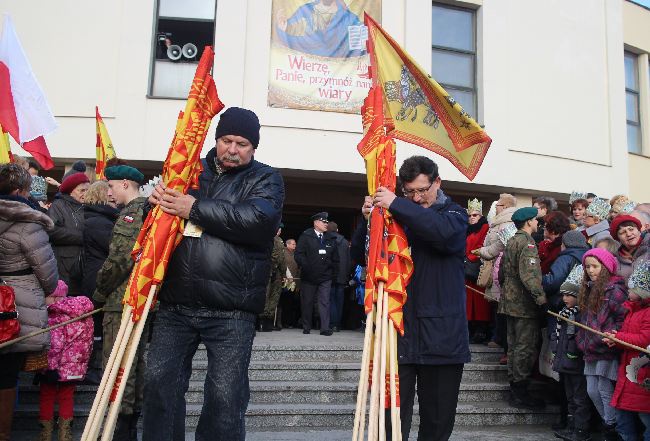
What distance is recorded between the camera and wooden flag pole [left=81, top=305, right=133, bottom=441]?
280cm

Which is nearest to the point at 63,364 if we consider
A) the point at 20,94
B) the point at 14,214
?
the point at 14,214

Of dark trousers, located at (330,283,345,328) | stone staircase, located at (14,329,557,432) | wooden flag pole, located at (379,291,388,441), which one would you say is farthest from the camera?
dark trousers, located at (330,283,345,328)

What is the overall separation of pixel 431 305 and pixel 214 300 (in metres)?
1.30

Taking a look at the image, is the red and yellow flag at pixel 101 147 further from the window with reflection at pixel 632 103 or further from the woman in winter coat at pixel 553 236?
the window with reflection at pixel 632 103

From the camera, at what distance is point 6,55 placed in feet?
21.1

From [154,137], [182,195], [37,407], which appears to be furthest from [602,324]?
[154,137]

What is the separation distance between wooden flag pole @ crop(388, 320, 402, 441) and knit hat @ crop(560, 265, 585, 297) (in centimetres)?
336

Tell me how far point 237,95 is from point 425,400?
8634mm

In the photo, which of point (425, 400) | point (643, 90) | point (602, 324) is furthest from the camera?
point (643, 90)

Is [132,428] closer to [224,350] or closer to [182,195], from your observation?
[224,350]

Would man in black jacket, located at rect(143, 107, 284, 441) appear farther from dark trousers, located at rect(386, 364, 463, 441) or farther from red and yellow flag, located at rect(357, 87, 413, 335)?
dark trousers, located at rect(386, 364, 463, 441)

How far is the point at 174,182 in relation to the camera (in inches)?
130

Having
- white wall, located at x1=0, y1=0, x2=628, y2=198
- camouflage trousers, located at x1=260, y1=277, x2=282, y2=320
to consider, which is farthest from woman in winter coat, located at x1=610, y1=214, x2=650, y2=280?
white wall, located at x1=0, y1=0, x2=628, y2=198

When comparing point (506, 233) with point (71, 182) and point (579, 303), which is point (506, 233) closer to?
point (579, 303)
